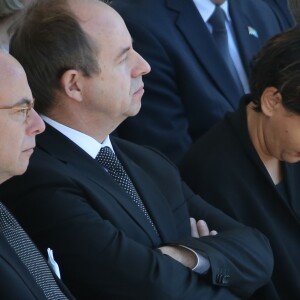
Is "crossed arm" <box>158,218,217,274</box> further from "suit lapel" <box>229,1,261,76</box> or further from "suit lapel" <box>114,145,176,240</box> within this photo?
"suit lapel" <box>229,1,261,76</box>

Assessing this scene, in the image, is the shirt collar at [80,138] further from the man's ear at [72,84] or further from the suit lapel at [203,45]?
the suit lapel at [203,45]

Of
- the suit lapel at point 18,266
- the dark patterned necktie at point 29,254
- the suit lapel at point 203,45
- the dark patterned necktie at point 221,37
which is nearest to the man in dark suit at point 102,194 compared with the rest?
the dark patterned necktie at point 29,254

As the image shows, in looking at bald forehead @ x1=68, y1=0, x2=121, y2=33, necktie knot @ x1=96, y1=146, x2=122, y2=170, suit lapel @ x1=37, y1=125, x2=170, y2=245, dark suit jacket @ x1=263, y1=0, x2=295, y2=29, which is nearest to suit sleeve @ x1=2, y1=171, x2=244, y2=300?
suit lapel @ x1=37, y1=125, x2=170, y2=245

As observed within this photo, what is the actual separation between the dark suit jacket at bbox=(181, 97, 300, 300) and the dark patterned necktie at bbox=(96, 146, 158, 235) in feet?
1.52

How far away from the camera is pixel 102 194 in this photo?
269 cm

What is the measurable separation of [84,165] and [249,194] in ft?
2.35

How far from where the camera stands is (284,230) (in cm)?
324

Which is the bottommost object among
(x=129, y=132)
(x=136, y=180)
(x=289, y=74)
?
(x=129, y=132)

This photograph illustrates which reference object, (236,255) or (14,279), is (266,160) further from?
(14,279)

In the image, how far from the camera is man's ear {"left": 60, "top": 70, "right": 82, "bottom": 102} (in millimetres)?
2750

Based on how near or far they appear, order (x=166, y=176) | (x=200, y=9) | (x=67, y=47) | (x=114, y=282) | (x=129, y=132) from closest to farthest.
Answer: (x=114, y=282) → (x=67, y=47) → (x=166, y=176) → (x=129, y=132) → (x=200, y=9)

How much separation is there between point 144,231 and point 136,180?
20 cm

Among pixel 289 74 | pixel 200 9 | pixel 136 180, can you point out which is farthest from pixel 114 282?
pixel 200 9

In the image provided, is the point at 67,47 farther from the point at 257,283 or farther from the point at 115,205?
the point at 257,283
